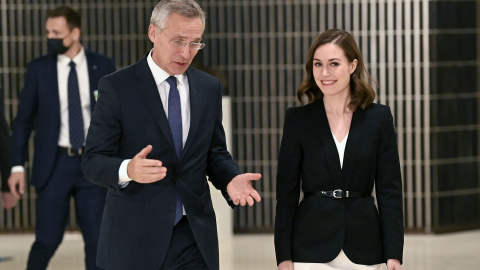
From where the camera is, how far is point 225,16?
9.61 meters

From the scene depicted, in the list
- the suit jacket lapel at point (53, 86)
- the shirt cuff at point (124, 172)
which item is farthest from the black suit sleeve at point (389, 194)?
the suit jacket lapel at point (53, 86)

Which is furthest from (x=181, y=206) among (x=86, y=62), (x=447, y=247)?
(x=447, y=247)

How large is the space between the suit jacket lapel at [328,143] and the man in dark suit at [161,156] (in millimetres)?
426

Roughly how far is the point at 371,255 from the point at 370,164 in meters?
0.36

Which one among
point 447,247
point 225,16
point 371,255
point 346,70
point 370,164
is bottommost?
point 447,247

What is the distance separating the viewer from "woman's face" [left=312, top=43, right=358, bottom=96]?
4125 millimetres

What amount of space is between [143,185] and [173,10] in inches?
26.0

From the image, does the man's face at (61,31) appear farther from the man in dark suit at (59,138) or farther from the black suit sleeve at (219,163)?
the black suit sleeve at (219,163)

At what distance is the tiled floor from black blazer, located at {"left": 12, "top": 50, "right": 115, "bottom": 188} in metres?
1.92

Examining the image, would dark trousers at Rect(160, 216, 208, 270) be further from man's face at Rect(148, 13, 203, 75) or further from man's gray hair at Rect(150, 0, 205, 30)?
man's gray hair at Rect(150, 0, 205, 30)

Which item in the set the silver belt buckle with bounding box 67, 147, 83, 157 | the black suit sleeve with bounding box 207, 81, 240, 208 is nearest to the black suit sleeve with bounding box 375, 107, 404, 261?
the black suit sleeve with bounding box 207, 81, 240, 208

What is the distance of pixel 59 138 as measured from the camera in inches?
250

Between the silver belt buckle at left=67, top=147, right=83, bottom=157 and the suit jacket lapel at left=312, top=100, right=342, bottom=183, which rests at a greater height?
the suit jacket lapel at left=312, top=100, right=342, bottom=183

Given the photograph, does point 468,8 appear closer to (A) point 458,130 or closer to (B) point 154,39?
(A) point 458,130
